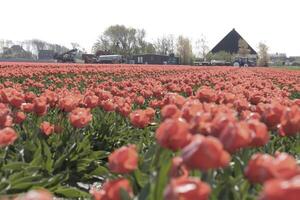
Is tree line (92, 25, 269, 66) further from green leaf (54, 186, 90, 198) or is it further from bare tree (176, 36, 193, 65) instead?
green leaf (54, 186, 90, 198)

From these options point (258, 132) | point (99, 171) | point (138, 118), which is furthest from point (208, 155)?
point (99, 171)

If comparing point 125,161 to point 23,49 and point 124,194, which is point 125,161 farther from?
point 23,49

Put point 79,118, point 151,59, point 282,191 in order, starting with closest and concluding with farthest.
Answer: point 282,191
point 79,118
point 151,59

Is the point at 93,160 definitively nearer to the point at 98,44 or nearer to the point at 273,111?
the point at 273,111

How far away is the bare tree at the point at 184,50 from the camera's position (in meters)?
83.9

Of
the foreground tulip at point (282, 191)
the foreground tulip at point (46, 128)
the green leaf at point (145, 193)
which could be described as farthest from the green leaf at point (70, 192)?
the foreground tulip at point (282, 191)

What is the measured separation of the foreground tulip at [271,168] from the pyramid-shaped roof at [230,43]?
90310mm

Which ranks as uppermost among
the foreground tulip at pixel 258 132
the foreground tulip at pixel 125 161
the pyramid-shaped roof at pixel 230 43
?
the pyramid-shaped roof at pixel 230 43

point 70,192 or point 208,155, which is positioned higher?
point 208,155

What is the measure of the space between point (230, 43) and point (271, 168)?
92465mm

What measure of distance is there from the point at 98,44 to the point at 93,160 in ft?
315

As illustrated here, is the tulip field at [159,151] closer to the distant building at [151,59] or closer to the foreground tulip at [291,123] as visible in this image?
the foreground tulip at [291,123]

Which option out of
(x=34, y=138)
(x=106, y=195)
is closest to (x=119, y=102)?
(x=34, y=138)

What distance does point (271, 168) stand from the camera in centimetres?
155
